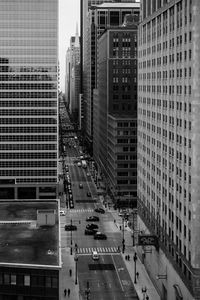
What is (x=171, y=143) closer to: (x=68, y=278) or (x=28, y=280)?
(x=28, y=280)

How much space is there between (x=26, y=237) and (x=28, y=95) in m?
88.9

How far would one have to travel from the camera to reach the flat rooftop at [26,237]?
88.3m

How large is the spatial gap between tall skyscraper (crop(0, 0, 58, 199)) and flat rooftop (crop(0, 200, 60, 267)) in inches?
2286

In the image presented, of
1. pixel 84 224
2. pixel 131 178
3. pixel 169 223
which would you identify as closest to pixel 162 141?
pixel 169 223

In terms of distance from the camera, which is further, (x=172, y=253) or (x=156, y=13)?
(x=156, y=13)

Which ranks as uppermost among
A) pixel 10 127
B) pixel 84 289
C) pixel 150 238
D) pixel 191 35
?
pixel 191 35

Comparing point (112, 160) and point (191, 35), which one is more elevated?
point (191, 35)

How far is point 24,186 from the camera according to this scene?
185 meters

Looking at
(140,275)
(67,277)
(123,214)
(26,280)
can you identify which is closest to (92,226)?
(123,214)

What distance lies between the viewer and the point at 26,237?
101 m

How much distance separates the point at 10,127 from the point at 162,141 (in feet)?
281

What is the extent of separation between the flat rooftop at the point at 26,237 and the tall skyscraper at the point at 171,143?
745 inches

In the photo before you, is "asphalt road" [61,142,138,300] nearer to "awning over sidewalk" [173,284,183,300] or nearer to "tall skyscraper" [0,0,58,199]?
"awning over sidewalk" [173,284,183,300]

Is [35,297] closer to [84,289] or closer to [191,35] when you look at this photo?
[84,289]
